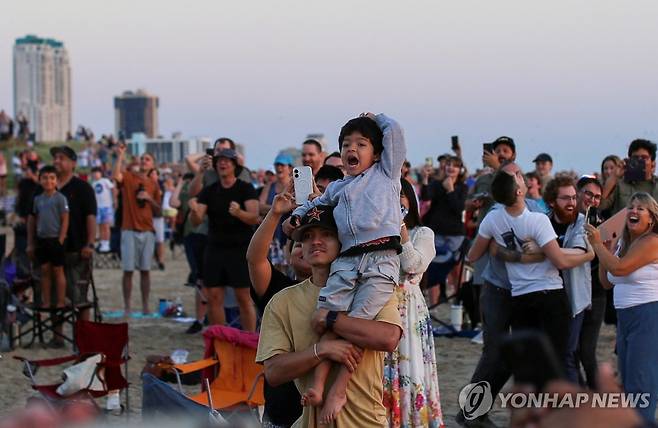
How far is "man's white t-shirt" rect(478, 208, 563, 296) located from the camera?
683 centimetres

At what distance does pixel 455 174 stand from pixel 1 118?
36.2m

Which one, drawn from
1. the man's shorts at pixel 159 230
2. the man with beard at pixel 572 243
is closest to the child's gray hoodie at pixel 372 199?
the man with beard at pixel 572 243

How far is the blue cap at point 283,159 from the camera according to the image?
33.3 ft

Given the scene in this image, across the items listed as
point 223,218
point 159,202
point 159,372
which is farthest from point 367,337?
point 159,202

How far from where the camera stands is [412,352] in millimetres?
4816

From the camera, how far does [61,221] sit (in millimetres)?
10336

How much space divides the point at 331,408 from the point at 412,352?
113 cm

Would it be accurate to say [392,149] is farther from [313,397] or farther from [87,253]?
[87,253]

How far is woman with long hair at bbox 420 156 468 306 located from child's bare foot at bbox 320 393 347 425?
7.83 meters

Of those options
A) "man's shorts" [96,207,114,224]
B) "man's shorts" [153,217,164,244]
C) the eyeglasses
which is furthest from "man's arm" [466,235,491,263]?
"man's shorts" [96,207,114,224]

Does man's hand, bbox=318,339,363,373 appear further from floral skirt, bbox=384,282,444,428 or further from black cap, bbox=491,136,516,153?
black cap, bbox=491,136,516,153

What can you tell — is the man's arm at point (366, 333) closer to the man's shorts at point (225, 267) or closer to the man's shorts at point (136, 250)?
the man's shorts at point (225, 267)

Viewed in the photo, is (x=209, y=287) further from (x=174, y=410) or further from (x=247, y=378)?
(x=174, y=410)

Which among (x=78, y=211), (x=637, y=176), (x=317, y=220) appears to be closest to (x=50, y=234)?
(x=78, y=211)
